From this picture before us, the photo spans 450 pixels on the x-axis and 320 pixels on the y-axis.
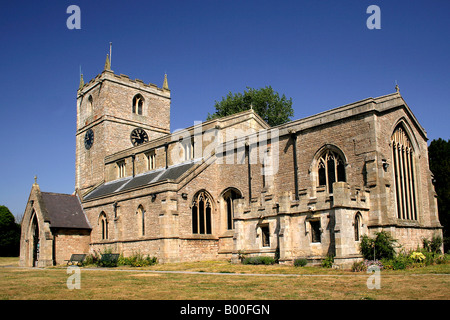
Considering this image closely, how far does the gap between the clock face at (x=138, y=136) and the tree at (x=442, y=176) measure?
1147 inches

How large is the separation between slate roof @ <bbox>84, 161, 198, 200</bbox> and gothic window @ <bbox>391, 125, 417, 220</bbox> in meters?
14.9

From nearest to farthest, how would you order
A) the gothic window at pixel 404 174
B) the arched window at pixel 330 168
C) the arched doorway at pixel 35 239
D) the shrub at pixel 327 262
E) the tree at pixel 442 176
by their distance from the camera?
the shrub at pixel 327 262 → the gothic window at pixel 404 174 → the arched window at pixel 330 168 → the tree at pixel 442 176 → the arched doorway at pixel 35 239

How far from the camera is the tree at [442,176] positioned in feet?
106

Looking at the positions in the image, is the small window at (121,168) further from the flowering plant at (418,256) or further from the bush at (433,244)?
the flowering plant at (418,256)

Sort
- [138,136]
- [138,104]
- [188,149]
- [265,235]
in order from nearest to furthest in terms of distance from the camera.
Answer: [265,235]
[188,149]
[138,136]
[138,104]

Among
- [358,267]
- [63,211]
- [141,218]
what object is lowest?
[358,267]

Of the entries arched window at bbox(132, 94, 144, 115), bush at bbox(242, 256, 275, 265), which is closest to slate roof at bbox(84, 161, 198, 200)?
arched window at bbox(132, 94, 144, 115)

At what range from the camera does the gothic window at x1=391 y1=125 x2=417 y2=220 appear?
24.7 metres

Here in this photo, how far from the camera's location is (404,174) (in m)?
25.8

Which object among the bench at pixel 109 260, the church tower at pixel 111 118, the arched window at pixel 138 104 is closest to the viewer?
the bench at pixel 109 260

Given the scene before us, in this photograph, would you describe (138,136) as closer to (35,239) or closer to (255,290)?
(35,239)

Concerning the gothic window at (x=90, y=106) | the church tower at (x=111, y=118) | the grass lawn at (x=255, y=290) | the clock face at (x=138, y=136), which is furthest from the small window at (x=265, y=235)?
the gothic window at (x=90, y=106)

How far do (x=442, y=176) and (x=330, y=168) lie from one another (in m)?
13.4

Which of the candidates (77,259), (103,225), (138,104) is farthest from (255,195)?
(138,104)
